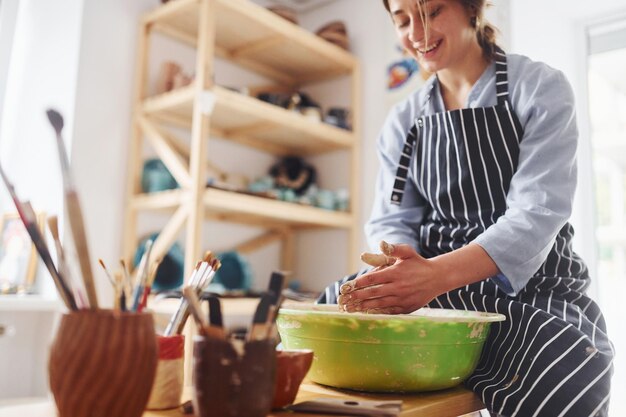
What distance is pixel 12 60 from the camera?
2.06m

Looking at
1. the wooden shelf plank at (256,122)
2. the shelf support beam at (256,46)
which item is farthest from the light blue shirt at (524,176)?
the shelf support beam at (256,46)

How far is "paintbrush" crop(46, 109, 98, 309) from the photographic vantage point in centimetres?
40

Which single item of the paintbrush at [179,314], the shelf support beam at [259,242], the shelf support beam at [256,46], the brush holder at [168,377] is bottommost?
the brush holder at [168,377]

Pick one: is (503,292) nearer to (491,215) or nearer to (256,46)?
(491,215)

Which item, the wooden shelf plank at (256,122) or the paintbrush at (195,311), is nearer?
the paintbrush at (195,311)

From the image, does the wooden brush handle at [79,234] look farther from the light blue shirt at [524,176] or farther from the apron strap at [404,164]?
the apron strap at [404,164]

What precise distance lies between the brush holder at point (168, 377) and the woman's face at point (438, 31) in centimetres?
66

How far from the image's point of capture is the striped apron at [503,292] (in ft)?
2.15

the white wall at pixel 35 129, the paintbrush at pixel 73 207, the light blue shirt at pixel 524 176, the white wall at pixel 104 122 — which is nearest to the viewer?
the paintbrush at pixel 73 207

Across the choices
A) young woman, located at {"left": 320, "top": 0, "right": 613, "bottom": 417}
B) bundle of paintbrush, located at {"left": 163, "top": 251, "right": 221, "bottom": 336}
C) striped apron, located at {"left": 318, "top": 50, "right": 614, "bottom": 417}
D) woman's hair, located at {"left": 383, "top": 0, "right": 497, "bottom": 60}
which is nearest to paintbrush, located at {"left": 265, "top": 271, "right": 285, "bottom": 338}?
bundle of paintbrush, located at {"left": 163, "top": 251, "right": 221, "bottom": 336}

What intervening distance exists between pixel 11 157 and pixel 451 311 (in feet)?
6.02

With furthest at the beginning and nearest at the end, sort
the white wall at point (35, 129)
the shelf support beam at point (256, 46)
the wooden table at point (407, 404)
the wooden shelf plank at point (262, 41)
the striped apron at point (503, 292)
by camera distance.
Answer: the shelf support beam at point (256, 46) → the wooden shelf plank at point (262, 41) → the white wall at point (35, 129) → the striped apron at point (503, 292) → the wooden table at point (407, 404)

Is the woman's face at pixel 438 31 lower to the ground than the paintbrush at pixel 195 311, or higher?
higher

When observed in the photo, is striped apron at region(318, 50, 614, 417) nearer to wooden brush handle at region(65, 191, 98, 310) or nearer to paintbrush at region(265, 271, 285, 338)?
paintbrush at region(265, 271, 285, 338)
